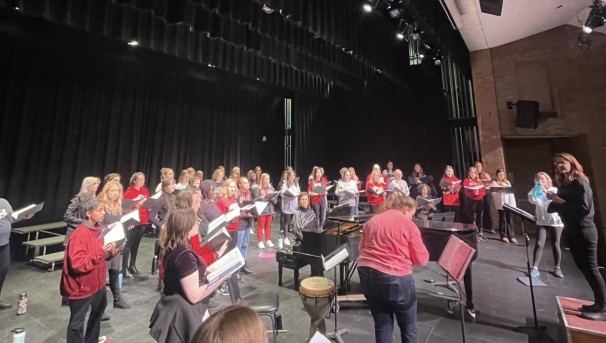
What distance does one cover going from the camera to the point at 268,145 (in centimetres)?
1266

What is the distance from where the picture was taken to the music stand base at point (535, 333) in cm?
282

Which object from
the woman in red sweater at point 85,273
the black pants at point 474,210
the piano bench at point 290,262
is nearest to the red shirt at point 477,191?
the black pants at point 474,210

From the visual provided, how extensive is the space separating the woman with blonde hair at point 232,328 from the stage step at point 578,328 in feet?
11.0

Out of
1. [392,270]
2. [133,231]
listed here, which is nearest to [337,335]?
[392,270]

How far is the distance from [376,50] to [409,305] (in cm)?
653

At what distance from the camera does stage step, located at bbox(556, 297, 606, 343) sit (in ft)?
8.18

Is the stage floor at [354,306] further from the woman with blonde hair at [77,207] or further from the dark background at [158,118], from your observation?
the dark background at [158,118]

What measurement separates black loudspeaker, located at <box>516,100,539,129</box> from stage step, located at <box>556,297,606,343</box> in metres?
6.23

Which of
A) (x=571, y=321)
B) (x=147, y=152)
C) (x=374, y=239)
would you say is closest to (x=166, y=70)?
(x=147, y=152)

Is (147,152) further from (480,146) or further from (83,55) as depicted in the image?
(480,146)

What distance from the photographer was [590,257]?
110 inches

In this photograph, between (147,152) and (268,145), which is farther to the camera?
(268,145)

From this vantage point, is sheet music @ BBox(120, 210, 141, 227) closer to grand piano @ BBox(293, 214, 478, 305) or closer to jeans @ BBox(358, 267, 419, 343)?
grand piano @ BBox(293, 214, 478, 305)

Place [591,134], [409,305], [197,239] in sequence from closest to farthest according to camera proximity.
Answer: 1. [409,305]
2. [197,239]
3. [591,134]
